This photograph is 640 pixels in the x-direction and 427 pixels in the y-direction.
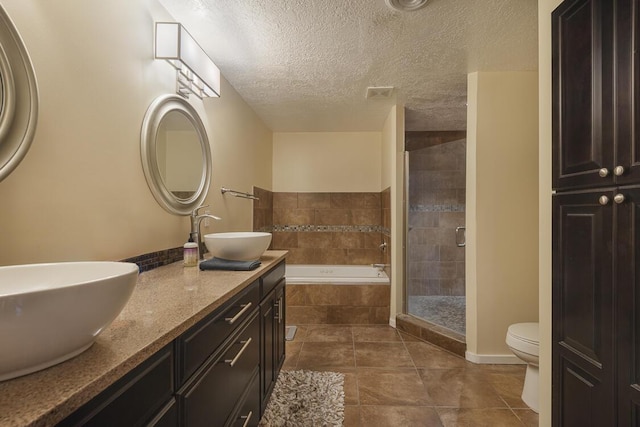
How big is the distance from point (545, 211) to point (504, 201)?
112cm

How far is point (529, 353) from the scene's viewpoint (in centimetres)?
186

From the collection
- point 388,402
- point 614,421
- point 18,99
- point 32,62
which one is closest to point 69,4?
point 32,62

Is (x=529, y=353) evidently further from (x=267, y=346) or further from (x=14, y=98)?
(x=14, y=98)

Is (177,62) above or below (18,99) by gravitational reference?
above

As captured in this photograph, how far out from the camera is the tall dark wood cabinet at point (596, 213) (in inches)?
37.5

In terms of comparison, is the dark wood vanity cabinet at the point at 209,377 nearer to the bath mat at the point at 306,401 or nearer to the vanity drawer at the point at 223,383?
the vanity drawer at the point at 223,383

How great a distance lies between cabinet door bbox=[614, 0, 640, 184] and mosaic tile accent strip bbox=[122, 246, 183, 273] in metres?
1.97

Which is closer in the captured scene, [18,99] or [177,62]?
[18,99]

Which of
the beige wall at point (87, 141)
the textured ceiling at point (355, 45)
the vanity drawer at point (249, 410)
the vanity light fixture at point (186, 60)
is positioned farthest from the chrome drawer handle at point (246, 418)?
the textured ceiling at point (355, 45)

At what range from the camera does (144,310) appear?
92 cm

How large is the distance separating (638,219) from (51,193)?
194 centimetres

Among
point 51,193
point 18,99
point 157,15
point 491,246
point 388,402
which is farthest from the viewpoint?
point 491,246

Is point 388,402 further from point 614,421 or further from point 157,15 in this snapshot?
point 157,15

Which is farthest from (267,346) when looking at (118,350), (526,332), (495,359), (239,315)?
(495,359)
